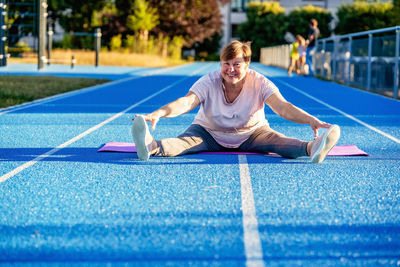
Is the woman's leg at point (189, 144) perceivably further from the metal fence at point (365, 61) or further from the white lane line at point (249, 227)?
the metal fence at point (365, 61)

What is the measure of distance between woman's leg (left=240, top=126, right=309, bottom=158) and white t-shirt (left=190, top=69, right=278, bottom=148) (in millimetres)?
136

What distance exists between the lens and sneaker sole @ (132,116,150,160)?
6535 mm

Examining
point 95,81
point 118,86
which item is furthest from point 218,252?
point 95,81

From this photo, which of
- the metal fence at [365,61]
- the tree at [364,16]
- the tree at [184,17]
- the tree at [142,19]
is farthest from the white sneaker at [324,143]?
the tree at [364,16]

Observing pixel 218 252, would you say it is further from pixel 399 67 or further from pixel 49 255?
pixel 399 67

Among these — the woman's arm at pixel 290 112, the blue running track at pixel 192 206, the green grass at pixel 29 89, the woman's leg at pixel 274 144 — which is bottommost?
the green grass at pixel 29 89

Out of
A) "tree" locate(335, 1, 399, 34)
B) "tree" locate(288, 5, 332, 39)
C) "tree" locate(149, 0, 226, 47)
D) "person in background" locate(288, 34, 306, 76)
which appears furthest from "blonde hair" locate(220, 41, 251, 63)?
"tree" locate(288, 5, 332, 39)

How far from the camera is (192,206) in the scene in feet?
16.8

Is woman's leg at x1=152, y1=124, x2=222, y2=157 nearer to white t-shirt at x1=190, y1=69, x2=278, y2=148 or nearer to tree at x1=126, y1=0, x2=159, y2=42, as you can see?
white t-shirt at x1=190, y1=69, x2=278, y2=148

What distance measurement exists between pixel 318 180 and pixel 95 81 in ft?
54.8

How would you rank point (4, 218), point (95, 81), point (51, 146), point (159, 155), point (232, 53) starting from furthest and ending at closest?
1. point (95, 81)
2. point (51, 146)
3. point (159, 155)
4. point (232, 53)
5. point (4, 218)

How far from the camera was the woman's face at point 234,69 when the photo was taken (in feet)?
22.5

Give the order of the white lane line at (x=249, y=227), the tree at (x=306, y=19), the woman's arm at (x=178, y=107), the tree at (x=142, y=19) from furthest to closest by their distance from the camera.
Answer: the tree at (x=306, y=19) → the tree at (x=142, y=19) → the woman's arm at (x=178, y=107) → the white lane line at (x=249, y=227)

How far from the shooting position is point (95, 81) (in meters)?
22.2
